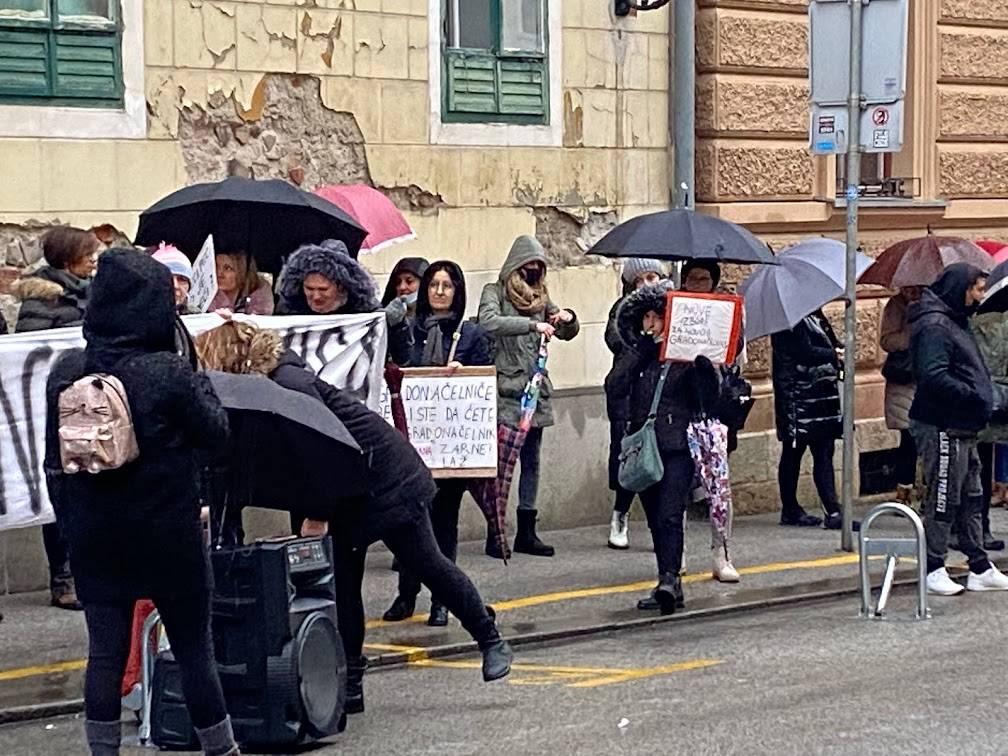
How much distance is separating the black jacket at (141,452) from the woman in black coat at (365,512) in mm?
756

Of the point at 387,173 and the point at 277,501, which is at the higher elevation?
the point at 387,173

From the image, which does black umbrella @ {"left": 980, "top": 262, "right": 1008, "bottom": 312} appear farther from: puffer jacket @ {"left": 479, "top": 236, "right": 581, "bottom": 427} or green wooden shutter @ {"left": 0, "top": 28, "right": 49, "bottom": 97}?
green wooden shutter @ {"left": 0, "top": 28, "right": 49, "bottom": 97}

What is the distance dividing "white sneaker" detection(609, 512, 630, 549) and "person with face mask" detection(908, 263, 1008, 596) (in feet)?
7.64

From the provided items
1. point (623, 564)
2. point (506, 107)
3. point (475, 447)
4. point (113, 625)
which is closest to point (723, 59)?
point (506, 107)

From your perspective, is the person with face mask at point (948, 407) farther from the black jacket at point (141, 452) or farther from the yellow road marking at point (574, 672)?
the black jacket at point (141, 452)

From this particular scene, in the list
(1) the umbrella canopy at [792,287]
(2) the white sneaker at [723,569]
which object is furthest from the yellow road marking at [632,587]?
(1) the umbrella canopy at [792,287]

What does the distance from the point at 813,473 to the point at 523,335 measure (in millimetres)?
3065

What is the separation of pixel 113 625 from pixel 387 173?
6.52 m

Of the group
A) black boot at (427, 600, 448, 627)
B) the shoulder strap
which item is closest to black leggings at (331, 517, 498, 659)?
black boot at (427, 600, 448, 627)

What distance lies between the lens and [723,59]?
1502 centimetres

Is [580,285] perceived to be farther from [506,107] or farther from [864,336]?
[864,336]

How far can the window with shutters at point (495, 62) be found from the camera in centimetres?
1373

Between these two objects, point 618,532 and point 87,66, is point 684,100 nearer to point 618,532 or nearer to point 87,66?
point 618,532

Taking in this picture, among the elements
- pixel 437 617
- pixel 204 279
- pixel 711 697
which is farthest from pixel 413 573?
pixel 437 617
